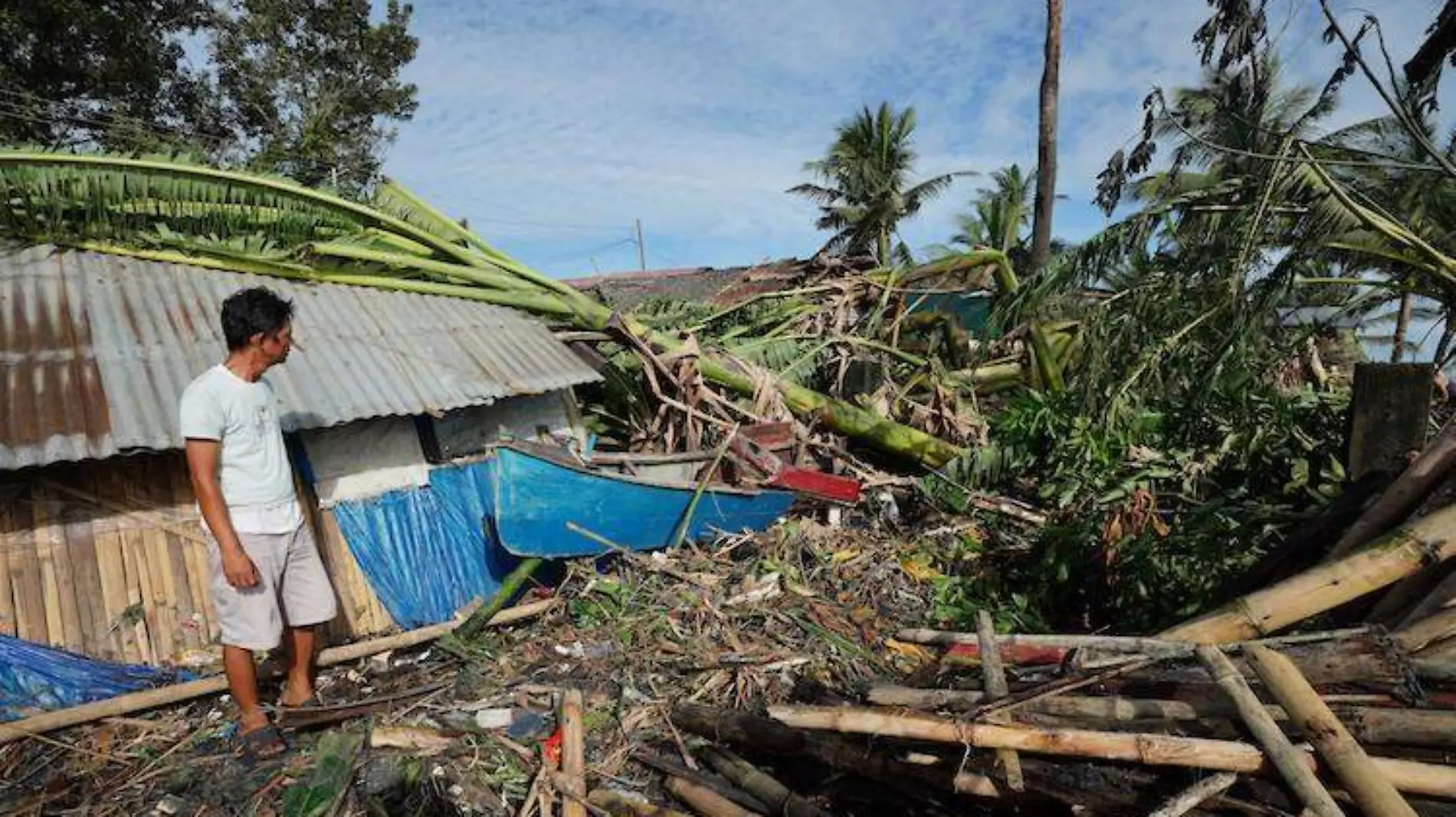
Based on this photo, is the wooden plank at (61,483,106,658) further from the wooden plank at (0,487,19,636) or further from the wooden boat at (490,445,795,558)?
the wooden boat at (490,445,795,558)

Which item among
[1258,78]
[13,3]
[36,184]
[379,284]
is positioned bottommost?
[379,284]

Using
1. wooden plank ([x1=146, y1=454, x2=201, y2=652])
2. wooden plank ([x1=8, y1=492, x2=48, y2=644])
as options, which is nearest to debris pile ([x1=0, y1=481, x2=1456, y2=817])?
wooden plank ([x1=146, y1=454, x2=201, y2=652])

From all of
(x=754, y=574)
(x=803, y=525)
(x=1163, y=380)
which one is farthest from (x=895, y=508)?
(x=1163, y=380)

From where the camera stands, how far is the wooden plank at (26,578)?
411 cm

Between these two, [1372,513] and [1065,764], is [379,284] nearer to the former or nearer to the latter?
[1065,764]

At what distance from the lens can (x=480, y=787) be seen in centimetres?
344

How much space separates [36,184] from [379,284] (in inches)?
79.5

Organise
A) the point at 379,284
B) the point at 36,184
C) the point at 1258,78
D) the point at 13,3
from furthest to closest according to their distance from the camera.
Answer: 1. the point at 13,3
2. the point at 1258,78
3. the point at 379,284
4. the point at 36,184

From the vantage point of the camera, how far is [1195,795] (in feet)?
6.35

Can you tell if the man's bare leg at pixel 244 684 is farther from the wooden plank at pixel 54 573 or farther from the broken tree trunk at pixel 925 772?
the broken tree trunk at pixel 925 772

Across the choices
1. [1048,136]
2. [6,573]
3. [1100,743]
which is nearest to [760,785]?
[1100,743]

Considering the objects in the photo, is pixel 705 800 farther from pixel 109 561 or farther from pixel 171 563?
pixel 109 561

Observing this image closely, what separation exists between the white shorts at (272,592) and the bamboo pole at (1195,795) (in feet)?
11.5

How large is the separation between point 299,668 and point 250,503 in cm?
107
